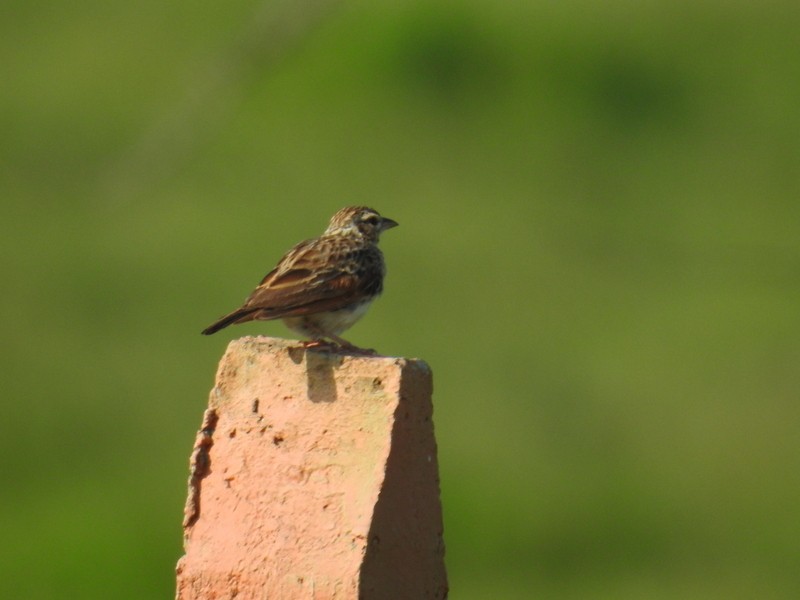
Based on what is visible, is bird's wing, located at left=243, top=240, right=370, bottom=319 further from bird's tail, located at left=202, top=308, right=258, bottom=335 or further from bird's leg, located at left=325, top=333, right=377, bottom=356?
bird's leg, located at left=325, top=333, right=377, bottom=356

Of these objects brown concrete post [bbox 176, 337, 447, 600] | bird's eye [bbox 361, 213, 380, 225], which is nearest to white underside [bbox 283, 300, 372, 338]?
brown concrete post [bbox 176, 337, 447, 600]

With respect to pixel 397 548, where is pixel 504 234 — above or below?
above

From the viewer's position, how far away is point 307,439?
780 cm

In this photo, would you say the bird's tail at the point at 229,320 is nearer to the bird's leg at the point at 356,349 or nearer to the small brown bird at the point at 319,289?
the small brown bird at the point at 319,289

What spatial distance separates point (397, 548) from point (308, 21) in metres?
26.8

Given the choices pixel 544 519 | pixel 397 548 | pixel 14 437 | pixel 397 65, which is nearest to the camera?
pixel 397 548

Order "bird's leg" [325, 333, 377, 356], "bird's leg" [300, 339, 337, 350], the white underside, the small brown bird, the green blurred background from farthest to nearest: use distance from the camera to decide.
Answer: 1. the green blurred background
2. the white underside
3. the small brown bird
4. "bird's leg" [325, 333, 377, 356]
5. "bird's leg" [300, 339, 337, 350]

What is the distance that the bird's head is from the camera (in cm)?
1099

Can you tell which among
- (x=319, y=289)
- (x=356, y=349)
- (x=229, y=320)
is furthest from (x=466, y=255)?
(x=356, y=349)

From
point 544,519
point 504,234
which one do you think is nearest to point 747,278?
point 504,234

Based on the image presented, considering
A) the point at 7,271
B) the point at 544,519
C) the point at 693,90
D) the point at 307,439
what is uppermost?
the point at 693,90

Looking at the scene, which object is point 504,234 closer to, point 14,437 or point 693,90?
point 693,90

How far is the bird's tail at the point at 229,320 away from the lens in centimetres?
881

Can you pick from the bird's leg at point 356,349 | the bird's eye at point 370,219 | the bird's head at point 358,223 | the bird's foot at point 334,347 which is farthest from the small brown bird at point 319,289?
the bird's eye at point 370,219
